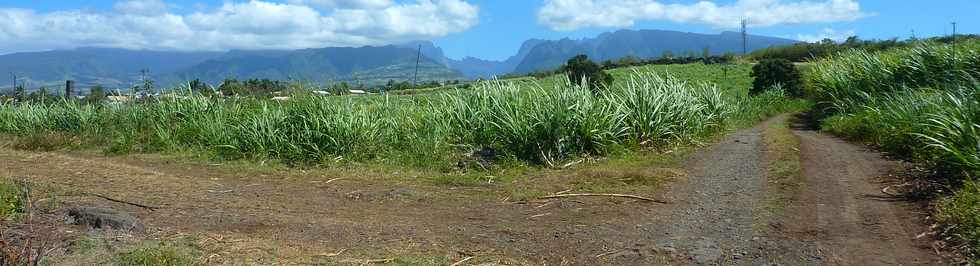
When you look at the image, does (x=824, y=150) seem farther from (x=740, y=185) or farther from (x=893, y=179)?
(x=740, y=185)

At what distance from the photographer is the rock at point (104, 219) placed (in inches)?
178

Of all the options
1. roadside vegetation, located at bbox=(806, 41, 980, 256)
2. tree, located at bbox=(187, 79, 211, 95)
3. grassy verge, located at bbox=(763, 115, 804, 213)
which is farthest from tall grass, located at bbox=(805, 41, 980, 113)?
tree, located at bbox=(187, 79, 211, 95)

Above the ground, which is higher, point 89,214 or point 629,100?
point 629,100

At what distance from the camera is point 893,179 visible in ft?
20.2

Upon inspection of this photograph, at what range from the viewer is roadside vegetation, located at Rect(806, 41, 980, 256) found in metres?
5.17

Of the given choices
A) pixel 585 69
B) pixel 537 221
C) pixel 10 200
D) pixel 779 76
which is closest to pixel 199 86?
pixel 585 69

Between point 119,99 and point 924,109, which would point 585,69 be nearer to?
point 924,109

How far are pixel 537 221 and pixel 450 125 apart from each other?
4.42 m

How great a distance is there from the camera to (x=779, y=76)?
30672 millimetres

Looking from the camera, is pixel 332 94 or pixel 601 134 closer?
pixel 601 134

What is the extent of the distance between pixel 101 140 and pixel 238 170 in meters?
4.71

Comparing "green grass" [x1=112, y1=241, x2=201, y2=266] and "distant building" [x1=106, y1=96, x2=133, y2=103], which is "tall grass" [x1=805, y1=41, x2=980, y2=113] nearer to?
"green grass" [x1=112, y1=241, x2=201, y2=266]

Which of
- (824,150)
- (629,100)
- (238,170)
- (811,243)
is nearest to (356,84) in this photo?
(238,170)

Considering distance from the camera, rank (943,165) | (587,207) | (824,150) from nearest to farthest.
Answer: (587,207)
(943,165)
(824,150)
